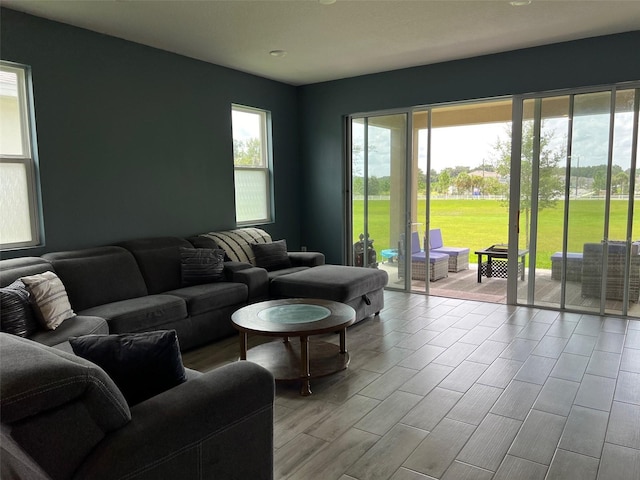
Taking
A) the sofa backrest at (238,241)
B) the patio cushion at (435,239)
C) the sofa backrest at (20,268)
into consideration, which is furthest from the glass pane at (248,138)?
the patio cushion at (435,239)

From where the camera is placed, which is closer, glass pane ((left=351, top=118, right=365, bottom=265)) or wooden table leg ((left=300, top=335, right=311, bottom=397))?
wooden table leg ((left=300, top=335, right=311, bottom=397))

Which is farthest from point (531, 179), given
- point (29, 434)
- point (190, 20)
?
point (29, 434)

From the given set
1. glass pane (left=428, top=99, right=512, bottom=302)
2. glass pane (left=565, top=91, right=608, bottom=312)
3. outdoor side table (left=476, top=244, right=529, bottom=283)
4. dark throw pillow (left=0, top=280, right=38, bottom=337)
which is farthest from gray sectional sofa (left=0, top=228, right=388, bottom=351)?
glass pane (left=428, top=99, right=512, bottom=302)

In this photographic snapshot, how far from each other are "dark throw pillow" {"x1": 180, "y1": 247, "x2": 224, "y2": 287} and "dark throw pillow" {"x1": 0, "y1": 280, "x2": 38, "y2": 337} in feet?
5.11

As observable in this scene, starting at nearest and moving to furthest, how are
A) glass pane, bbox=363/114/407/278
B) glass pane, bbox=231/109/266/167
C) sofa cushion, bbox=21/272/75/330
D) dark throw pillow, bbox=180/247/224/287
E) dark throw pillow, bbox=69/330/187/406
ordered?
1. dark throw pillow, bbox=69/330/187/406
2. sofa cushion, bbox=21/272/75/330
3. dark throw pillow, bbox=180/247/224/287
4. glass pane, bbox=231/109/266/167
5. glass pane, bbox=363/114/407/278

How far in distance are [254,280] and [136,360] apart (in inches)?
111

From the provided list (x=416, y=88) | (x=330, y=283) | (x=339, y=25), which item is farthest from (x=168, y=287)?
(x=416, y=88)

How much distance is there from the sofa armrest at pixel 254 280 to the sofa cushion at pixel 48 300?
157cm

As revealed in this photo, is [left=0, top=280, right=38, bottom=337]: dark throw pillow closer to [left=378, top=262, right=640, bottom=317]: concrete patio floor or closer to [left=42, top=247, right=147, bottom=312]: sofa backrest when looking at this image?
[left=42, top=247, right=147, bottom=312]: sofa backrest

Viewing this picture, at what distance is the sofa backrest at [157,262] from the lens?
431 cm

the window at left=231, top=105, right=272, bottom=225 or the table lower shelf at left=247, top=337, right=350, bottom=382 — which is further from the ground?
the window at left=231, top=105, right=272, bottom=225

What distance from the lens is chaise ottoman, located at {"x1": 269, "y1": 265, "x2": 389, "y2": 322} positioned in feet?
14.2

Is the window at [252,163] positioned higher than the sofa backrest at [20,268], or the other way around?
the window at [252,163]

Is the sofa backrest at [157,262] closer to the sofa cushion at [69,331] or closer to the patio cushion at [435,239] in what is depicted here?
the sofa cushion at [69,331]
